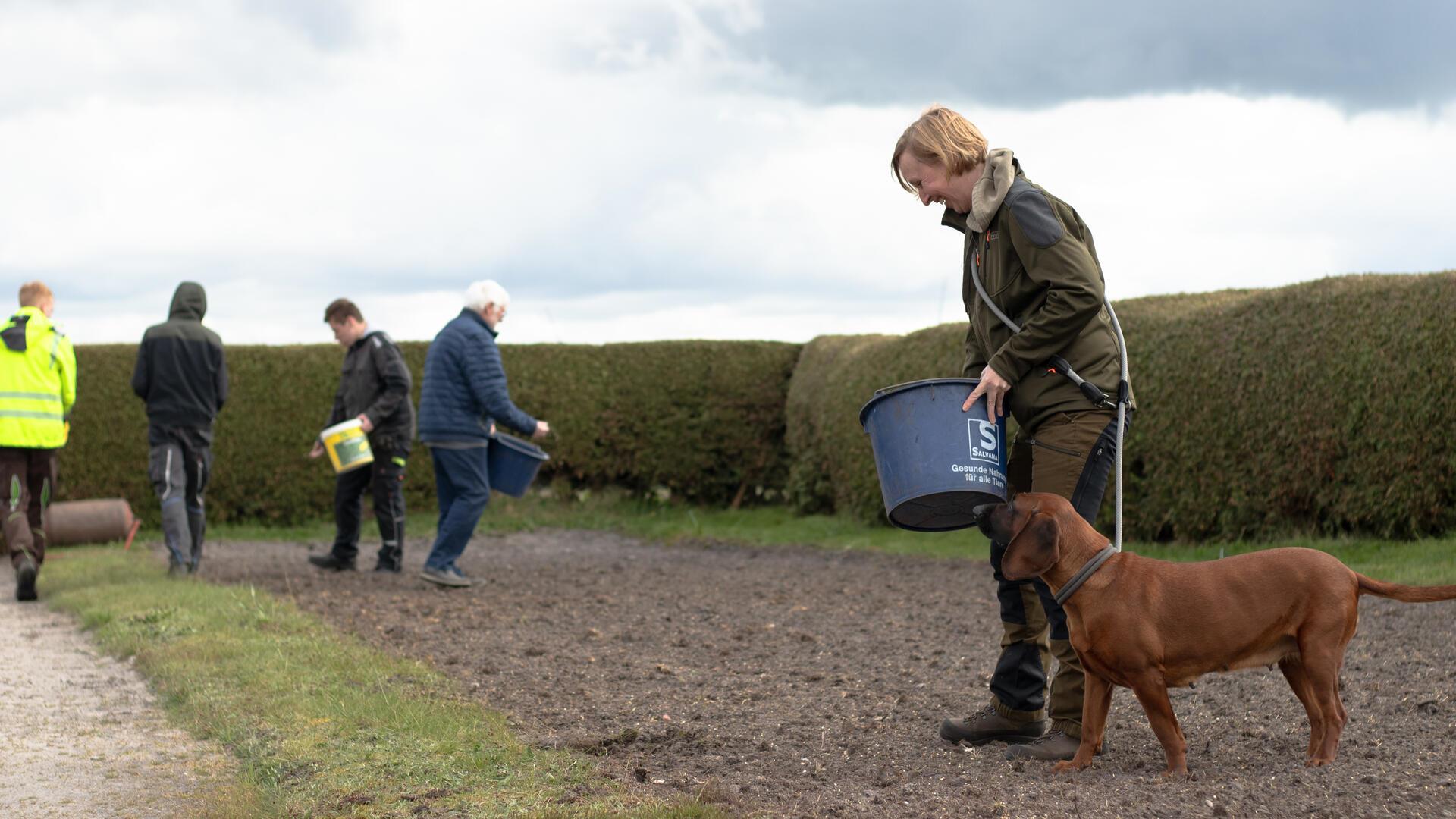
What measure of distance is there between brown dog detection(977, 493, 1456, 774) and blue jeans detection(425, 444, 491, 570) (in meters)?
5.45

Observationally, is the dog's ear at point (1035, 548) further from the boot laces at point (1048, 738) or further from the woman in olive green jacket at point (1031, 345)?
the boot laces at point (1048, 738)

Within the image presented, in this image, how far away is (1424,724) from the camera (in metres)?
4.77

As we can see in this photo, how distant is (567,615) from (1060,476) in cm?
468

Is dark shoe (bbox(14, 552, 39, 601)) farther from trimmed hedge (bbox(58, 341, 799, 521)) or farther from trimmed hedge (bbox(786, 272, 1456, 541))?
trimmed hedge (bbox(786, 272, 1456, 541))

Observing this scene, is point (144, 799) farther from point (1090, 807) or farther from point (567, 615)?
point (567, 615)

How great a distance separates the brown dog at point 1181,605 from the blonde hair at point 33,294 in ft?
26.6

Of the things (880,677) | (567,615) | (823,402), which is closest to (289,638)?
(567,615)

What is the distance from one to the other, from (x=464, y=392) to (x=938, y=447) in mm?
5172

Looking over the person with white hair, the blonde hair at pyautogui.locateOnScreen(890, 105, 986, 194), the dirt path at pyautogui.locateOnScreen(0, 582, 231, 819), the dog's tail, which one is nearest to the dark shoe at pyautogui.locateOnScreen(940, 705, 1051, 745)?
the dog's tail

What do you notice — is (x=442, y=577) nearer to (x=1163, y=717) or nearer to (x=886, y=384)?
(x=886, y=384)

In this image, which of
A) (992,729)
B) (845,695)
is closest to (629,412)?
(845,695)

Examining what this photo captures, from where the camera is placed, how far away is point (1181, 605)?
12.9ft

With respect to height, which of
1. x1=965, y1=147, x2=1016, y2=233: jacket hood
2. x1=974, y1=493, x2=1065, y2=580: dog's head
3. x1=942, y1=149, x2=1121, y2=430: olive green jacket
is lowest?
x1=974, y1=493, x2=1065, y2=580: dog's head

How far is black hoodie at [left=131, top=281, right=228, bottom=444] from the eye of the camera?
9367 mm
